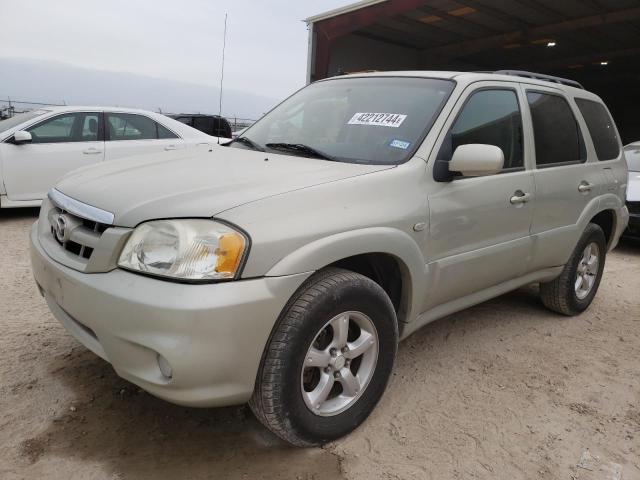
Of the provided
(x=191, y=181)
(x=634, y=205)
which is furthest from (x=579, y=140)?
(x=634, y=205)

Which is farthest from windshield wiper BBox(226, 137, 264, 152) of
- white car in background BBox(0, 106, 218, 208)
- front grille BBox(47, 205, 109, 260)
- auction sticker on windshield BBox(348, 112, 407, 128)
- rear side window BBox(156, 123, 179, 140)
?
rear side window BBox(156, 123, 179, 140)

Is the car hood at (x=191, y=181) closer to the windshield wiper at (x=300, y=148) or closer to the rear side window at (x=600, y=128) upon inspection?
the windshield wiper at (x=300, y=148)

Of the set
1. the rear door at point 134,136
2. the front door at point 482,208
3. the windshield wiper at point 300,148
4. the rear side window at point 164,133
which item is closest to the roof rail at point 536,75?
the front door at point 482,208

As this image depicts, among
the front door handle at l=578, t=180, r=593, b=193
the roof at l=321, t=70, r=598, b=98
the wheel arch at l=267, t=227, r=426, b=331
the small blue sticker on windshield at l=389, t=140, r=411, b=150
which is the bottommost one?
the wheel arch at l=267, t=227, r=426, b=331

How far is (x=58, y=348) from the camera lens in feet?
9.99

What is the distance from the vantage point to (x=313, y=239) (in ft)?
6.79

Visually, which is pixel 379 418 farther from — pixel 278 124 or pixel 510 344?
pixel 278 124

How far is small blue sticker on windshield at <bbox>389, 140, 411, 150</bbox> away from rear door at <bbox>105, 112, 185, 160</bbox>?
5.06m

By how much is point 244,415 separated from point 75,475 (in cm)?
77

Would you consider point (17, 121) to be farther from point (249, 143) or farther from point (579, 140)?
point (579, 140)

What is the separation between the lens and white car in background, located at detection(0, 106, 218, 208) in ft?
20.5

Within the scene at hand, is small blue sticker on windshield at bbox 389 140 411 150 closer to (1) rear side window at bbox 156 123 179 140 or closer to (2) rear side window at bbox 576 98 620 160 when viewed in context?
(2) rear side window at bbox 576 98 620 160

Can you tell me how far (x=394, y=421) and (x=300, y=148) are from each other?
1479 mm

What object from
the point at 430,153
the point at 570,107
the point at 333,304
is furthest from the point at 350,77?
the point at 333,304
